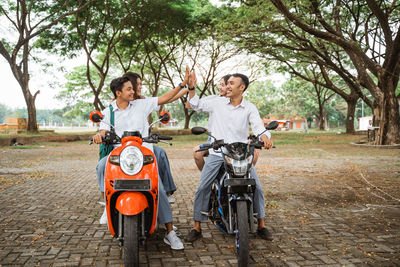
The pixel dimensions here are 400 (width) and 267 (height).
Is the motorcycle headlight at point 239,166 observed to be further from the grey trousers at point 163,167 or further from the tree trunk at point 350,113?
the tree trunk at point 350,113

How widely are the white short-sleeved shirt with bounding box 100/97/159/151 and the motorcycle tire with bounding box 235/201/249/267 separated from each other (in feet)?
4.41

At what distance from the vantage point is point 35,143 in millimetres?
19438

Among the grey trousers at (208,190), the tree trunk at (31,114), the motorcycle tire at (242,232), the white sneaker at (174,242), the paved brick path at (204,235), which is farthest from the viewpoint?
the tree trunk at (31,114)

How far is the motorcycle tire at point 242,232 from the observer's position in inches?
111

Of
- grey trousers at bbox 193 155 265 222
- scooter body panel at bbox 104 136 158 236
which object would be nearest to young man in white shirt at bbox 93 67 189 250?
grey trousers at bbox 193 155 265 222

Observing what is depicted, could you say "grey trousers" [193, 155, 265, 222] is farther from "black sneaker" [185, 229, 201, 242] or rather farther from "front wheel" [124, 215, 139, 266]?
"front wheel" [124, 215, 139, 266]

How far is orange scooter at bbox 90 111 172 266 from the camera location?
2727 millimetres

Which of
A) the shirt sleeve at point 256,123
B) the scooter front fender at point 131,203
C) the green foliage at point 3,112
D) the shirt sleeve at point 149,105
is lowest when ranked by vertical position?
the scooter front fender at point 131,203

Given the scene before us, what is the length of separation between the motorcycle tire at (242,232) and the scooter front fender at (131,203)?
802 mm

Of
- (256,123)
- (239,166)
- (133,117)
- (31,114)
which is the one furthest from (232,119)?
(31,114)

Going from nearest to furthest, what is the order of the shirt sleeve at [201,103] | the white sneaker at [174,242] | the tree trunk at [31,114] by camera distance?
the white sneaker at [174,242] < the shirt sleeve at [201,103] < the tree trunk at [31,114]

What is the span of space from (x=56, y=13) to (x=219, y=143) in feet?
58.3

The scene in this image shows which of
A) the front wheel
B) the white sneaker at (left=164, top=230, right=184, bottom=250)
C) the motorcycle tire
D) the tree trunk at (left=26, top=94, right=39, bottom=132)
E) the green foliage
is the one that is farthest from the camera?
the green foliage

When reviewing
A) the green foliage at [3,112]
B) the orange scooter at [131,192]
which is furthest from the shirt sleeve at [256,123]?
the green foliage at [3,112]
